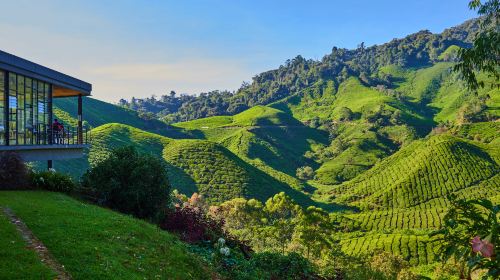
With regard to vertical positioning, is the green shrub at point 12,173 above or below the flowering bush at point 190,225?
above

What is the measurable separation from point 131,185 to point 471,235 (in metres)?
13.4

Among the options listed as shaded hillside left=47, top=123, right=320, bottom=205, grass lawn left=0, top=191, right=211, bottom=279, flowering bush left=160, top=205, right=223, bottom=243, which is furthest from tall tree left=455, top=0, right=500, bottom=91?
shaded hillside left=47, top=123, right=320, bottom=205

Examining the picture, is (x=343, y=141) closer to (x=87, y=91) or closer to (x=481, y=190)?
(x=481, y=190)

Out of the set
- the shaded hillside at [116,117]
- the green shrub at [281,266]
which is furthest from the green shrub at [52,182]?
the shaded hillside at [116,117]

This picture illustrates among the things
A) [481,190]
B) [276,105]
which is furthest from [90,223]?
[276,105]

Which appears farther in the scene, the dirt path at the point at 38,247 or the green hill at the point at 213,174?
the green hill at the point at 213,174

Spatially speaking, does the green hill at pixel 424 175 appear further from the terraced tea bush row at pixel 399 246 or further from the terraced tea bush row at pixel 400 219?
the terraced tea bush row at pixel 399 246

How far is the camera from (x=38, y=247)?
8.12 m

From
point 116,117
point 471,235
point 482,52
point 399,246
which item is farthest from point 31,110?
point 116,117

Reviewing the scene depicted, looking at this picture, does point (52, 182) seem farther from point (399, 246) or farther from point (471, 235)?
point (399, 246)

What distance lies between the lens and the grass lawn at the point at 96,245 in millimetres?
7484

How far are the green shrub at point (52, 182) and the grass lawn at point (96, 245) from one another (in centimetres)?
279

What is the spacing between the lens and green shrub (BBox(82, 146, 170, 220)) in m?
14.9

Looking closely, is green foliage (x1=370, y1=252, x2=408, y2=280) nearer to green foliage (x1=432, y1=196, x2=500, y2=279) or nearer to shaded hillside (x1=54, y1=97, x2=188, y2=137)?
green foliage (x1=432, y1=196, x2=500, y2=279)
